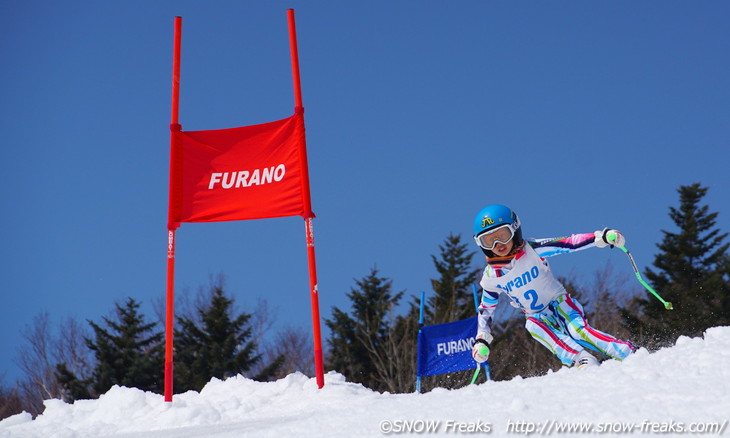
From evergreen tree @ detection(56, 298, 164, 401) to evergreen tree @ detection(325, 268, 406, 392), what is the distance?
22.1 feet

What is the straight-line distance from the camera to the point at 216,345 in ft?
88.9

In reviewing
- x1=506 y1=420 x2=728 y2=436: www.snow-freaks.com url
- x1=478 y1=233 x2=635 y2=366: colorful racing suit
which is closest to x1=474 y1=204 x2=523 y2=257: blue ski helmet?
x1=478 y1=233 x2=635 y2=366: colorful racing suit

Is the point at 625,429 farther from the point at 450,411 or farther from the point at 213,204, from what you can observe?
the point at 213,204

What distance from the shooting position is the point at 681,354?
4.78 metres

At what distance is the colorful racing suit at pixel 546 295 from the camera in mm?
6527

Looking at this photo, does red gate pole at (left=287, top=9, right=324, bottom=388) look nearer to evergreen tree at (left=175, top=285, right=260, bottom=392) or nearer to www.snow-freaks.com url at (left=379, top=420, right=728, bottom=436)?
www.snow-freaks.com url at (left=379, top=420, right=728, bottom=436)

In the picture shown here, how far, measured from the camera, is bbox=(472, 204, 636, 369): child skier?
642 cm

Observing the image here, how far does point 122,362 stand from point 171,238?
20.6 m

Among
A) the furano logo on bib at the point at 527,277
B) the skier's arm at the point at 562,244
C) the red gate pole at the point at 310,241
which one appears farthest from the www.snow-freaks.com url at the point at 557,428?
the red gate pole at the point at 310,241

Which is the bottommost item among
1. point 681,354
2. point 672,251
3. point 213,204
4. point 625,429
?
point 625,429

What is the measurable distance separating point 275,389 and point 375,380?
17.0 metres

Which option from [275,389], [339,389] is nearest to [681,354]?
[339,389]

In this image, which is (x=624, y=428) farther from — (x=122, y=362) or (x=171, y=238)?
Result: (x=122, y=362)

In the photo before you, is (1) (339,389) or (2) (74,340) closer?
(1) (339,389)
